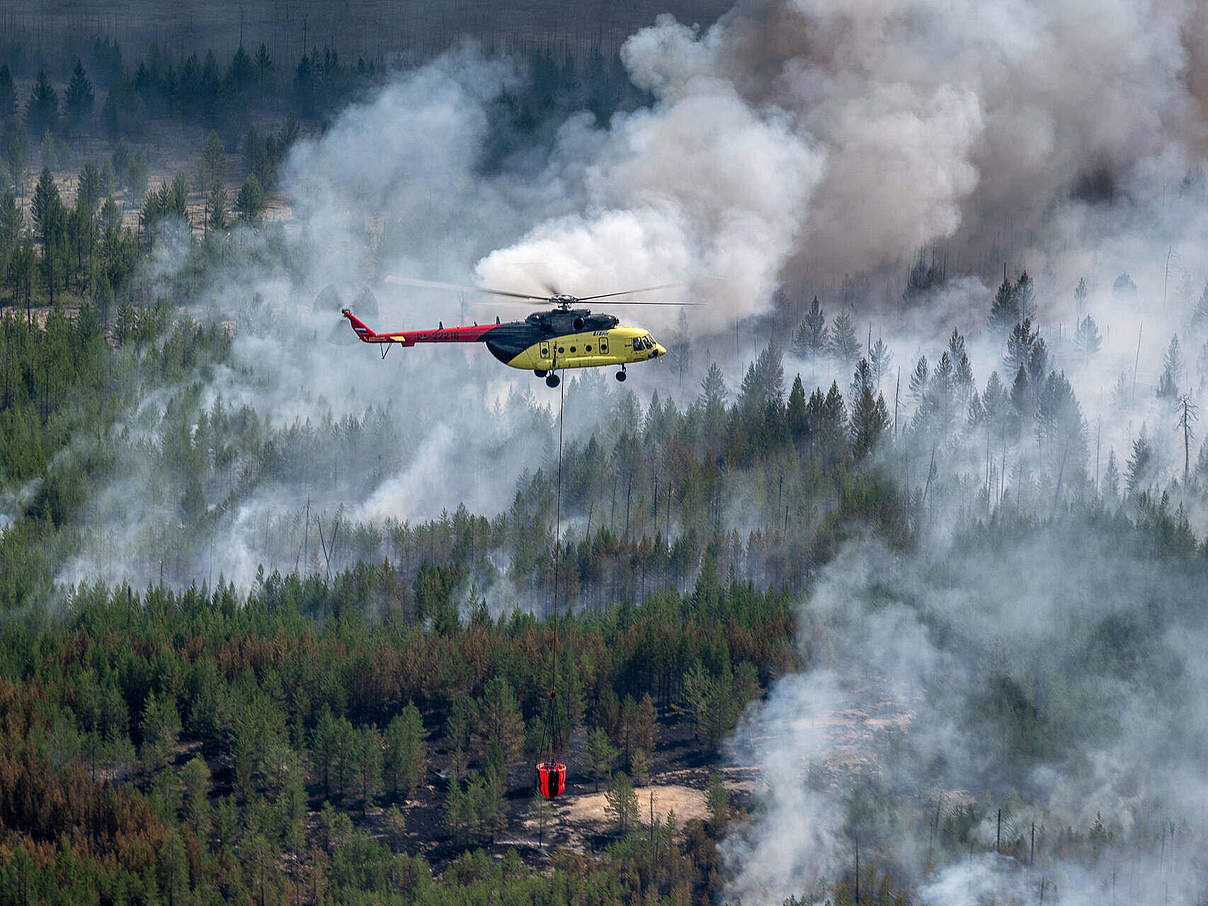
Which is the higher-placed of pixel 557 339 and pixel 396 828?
pixel 557 339

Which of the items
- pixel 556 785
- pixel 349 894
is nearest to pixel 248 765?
pixel 349 894

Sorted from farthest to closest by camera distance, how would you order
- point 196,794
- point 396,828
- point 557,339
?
point 396,828 → point 196,794 → point 557,339

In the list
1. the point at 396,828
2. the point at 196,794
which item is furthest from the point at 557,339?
the point at 396,828

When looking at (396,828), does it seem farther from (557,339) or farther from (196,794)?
(557,339)

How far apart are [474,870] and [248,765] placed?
96.4 feet

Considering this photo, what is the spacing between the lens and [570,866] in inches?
7421

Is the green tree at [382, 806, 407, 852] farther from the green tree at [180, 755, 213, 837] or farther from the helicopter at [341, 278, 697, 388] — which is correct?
the helicopter at [341, 278, 697, 388]

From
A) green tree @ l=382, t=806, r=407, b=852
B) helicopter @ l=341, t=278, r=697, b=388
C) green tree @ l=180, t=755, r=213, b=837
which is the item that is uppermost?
helicopter @ l=341, t=278, r=697, b=388

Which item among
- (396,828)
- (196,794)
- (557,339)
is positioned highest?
(557,339)

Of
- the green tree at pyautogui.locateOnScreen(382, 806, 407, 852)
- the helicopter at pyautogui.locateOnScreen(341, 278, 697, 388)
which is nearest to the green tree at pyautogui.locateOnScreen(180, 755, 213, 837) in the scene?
the green tree at pyautogui.locateOnScreen(382, 806, 407, 852)

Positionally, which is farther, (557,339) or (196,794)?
(196,794)

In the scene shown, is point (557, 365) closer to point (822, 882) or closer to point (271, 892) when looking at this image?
point (271, 892)

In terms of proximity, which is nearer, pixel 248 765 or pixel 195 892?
pixel 195 892

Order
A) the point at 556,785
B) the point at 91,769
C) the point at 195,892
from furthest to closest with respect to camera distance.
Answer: the point at 91,769 < the point at 195,892 < the point at 556,785
